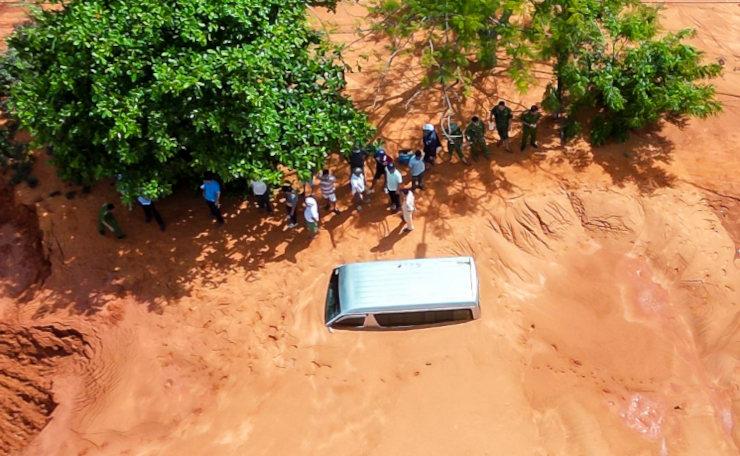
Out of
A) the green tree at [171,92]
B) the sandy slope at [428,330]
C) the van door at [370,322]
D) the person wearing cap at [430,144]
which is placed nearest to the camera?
the green tree at [171,92]

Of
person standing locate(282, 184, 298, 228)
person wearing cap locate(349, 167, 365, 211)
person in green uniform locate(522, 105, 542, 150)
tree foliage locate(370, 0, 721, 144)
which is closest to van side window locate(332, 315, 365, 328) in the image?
person standing locate(282, 184, 298, 228)

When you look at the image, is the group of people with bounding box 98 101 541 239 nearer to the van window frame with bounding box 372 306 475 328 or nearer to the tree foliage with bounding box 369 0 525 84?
the tree foliage with bounding box 369 0 525 84

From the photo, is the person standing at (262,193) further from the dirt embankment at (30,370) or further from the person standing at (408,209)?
the dirt embankment at (30,370)

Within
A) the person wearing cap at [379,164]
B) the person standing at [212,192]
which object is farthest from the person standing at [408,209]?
the person standing at [212,192]

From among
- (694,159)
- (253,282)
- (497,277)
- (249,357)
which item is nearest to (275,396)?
(249,357)

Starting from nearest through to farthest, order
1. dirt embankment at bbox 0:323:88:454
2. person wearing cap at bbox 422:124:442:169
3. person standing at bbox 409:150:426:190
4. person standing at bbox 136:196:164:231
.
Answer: dirt embankment at bbox 0:323:88:454 → person standing at bbox 136:196:164:231 → person standing at bbox 409:150:426:190 → person wearing cap at bbox 422:124:442:169

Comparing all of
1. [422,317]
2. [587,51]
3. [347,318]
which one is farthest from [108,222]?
[587,51]
